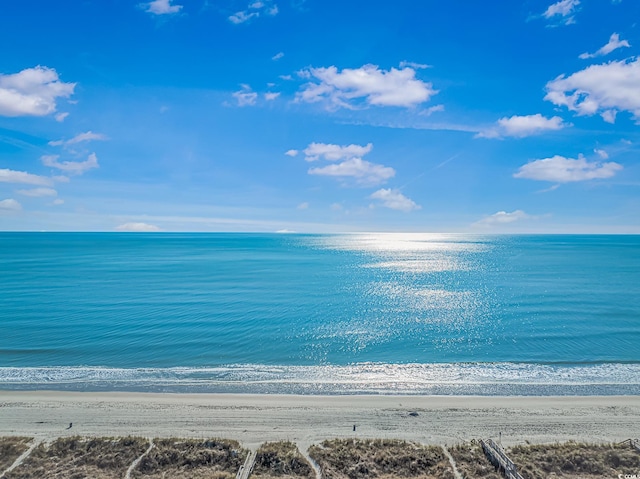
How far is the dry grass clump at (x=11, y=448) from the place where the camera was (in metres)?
18.1

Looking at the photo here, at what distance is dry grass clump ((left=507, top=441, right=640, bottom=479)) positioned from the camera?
1750cm

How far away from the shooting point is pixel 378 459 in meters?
18.6

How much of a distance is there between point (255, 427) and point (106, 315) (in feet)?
125

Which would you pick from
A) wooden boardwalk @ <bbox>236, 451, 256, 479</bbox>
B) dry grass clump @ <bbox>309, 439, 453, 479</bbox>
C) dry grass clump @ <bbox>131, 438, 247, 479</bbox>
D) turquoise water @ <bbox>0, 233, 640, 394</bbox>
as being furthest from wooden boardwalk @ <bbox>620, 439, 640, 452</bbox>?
dry grass clump @ <bbox>131, 438, 247, 479</bbox>

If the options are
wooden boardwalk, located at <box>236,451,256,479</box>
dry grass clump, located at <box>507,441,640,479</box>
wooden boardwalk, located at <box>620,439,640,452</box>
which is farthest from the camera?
wooden boardwalk, located at <box>620,439,640,452</box>

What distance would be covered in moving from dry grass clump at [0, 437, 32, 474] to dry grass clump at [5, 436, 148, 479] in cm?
64

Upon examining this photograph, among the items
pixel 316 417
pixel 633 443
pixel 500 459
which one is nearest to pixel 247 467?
pixel 316 417

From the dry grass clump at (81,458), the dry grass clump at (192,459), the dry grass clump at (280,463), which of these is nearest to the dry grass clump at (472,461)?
the dry grass clump at (280,463)

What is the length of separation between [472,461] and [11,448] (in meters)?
23.5

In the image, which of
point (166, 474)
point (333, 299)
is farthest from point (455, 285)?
point (166, 474)

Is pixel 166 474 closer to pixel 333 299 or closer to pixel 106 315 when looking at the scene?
pixel 106 315

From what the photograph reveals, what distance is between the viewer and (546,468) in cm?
1786

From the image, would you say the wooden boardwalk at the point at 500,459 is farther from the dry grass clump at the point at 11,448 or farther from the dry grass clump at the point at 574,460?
the dry grass clump at the point at 11,448

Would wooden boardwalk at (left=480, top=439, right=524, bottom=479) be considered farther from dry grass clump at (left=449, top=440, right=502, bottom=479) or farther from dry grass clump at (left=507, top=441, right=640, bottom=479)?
dry grass clump at (left=507, top=441, right=640, bottom=479)
